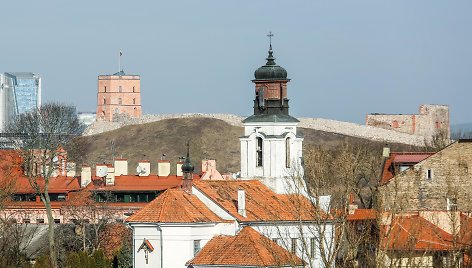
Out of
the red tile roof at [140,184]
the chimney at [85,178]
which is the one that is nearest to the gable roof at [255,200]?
the red tile roof at [140,184]

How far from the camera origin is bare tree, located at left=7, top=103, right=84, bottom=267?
95.0 meters

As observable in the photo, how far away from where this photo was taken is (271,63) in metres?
79.6

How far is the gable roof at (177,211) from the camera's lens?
228 feet

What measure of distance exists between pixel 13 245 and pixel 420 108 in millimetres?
103737

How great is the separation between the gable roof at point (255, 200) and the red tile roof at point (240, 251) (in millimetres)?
1671

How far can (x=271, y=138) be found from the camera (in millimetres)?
76438

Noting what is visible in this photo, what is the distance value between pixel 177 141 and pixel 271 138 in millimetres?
101908

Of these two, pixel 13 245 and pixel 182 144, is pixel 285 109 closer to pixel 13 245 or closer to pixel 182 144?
pixel 13 245

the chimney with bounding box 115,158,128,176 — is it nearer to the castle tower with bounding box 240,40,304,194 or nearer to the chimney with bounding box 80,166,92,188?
the chimney with bounding box 80,166,92,188

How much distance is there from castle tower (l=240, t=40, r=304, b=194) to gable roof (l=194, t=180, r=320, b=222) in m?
1.39

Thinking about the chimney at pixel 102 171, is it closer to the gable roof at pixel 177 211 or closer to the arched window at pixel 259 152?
the arched window at pixel 259 152

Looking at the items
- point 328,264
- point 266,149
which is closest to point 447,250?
point 328,264

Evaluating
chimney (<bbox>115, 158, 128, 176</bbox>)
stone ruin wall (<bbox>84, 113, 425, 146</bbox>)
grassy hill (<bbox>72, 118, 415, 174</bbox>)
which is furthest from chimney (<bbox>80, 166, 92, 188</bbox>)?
stone ruin wall (<bbox>84, 113, 425, 146</bbox>)

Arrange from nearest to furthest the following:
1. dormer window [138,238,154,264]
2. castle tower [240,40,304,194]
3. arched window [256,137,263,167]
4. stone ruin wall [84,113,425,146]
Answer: dormer window [138,238,154,264], castle tower [240,40,304,194], arched window [256,137,263,167], stone ruin wall [84,113,425,146]
